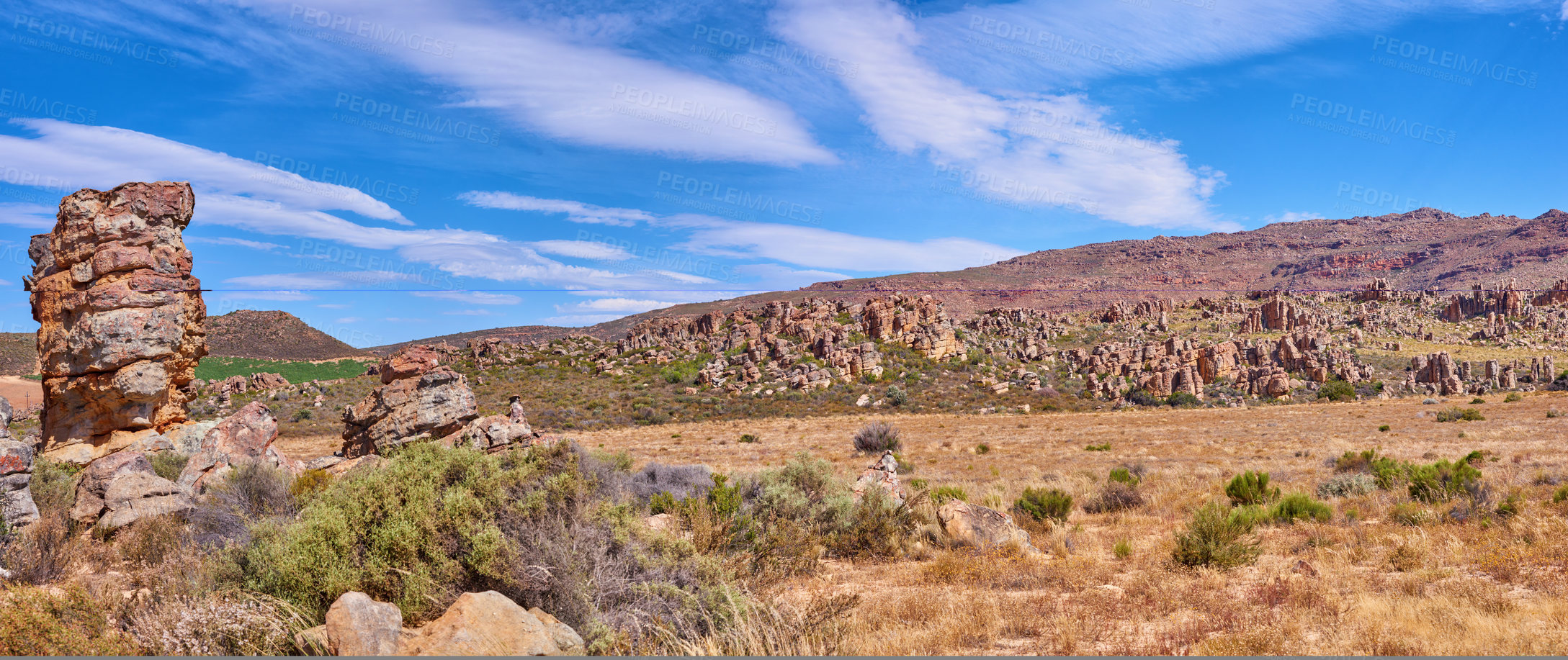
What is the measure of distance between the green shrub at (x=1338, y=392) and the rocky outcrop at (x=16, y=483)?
59.1 metres

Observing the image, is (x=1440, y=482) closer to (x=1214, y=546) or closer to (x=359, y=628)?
(x=1214, y=546)

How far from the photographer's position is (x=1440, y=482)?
1082 cm

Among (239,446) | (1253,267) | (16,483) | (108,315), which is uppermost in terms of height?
(1253,267)

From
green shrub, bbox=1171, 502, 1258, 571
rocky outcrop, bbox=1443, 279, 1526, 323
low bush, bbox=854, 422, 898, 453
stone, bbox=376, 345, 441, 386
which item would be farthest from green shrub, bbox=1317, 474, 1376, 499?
rocky outcrop, bbox=1443, 279, 1526, 323

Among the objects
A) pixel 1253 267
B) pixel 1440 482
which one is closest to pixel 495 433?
pixel 1440 482

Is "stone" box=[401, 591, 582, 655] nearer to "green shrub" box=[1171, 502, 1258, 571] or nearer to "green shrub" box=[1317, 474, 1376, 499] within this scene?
"green shrub" box=[1171, 502, 1258, 571]

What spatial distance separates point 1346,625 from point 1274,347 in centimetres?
6879

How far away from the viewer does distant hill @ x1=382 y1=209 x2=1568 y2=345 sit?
114 meters

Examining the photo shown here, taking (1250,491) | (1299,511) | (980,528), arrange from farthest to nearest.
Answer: (1250,491) < (1299,511) < (980,528)

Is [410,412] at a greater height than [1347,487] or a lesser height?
greater

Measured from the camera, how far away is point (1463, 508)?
9.32 metres

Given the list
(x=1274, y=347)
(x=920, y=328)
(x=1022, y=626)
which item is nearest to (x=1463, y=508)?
(x=1022, y=626)

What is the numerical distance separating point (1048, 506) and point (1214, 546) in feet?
10.8

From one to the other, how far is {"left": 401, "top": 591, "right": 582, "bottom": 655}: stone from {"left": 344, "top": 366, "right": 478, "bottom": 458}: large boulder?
9694mm
